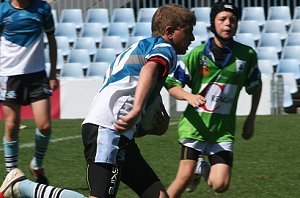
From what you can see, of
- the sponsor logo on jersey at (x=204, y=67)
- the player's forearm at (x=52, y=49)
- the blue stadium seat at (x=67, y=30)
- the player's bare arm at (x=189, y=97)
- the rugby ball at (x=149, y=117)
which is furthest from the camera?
the blue stadium seat at (x=67, y=30)

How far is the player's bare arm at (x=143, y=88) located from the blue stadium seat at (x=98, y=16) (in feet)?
57.0

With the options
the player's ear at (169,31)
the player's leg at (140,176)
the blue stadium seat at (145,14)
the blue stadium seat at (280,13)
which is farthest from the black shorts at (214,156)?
the blue stadium seat at (145,14)

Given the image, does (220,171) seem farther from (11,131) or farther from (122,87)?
(11,131)

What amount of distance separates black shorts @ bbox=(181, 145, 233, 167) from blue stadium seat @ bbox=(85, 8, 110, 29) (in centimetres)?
1559

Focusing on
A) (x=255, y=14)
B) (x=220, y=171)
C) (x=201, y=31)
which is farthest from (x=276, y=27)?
(x=220, y=171)

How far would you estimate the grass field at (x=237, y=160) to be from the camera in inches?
336

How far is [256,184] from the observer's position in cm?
885

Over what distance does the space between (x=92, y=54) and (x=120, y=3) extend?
109 inches

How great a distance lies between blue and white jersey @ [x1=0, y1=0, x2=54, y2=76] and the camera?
8273 millimetres

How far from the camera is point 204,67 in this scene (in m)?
7.10

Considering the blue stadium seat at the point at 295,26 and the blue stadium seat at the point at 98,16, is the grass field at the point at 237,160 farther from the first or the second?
the blue stadium seat at the point at 98,16

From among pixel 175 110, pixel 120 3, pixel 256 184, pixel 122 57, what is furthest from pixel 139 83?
pixel 120 3

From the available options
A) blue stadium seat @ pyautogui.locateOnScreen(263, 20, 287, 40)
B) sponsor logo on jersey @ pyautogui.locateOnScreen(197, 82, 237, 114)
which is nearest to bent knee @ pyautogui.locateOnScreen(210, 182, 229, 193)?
sponsor logo on jersey @ pyautogui.locateOnScreen(197, 82, 237, 114)

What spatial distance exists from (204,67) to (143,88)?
2.05 meters
